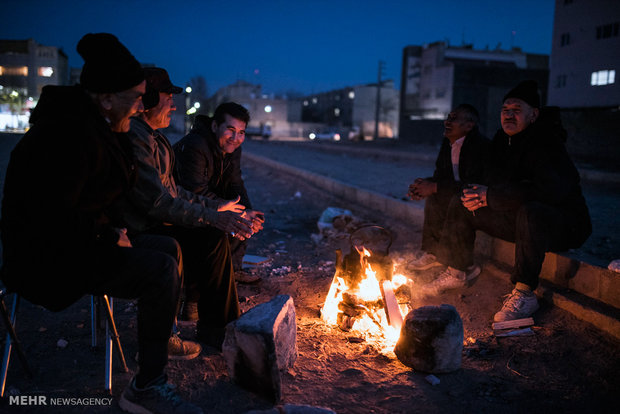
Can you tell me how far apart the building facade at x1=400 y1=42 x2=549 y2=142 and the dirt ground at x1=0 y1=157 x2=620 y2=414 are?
3141 centimetres

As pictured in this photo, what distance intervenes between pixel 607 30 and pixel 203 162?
1126 inches

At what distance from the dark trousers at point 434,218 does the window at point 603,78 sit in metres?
25.5

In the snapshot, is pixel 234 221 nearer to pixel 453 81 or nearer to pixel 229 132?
pixel 229 132

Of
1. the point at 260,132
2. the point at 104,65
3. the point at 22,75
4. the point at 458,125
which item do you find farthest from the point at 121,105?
the point at 260,132

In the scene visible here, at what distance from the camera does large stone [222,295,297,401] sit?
8.09 ft

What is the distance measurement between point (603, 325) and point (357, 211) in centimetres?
494

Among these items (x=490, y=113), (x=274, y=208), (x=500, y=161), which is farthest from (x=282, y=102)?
(x=500, y=161)

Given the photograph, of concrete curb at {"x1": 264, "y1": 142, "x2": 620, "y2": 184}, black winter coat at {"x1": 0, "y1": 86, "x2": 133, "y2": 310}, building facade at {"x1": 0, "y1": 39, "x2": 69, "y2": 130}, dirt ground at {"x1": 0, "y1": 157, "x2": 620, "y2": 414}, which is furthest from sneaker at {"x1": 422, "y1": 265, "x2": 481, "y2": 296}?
concrete curb at {"x1": 264, "y1": 142, "x2": 620, "y2": 184}

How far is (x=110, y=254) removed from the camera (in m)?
2.16

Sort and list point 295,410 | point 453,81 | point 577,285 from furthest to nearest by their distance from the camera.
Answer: point 453,81 → point 577,285 → point 295,410

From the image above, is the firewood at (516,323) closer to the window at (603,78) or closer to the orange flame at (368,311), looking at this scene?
the orange flame at (368,311)

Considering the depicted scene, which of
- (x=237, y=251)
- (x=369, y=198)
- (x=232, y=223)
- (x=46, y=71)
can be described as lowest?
(x=237, y=251)

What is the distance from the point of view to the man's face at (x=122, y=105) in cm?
227

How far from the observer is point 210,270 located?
3008 mm
